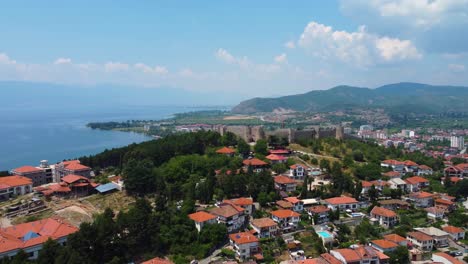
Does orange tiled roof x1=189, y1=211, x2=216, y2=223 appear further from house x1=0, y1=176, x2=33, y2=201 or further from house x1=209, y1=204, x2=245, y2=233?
house x1=0, y1=176, x2=33, y2=201

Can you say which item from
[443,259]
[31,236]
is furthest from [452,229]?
[31,236]

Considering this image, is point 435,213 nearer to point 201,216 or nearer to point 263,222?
point 263,222

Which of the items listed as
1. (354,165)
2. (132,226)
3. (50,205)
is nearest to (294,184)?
(354,165)

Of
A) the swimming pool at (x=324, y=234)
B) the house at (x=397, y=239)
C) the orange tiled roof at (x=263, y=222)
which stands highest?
the orange tiled roof at (x=263, y=222)

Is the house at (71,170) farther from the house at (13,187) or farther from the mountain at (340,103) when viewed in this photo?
the mountain at (340,103)

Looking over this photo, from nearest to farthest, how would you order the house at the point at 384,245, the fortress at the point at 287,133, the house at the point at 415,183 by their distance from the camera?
1. the house at the point at 384,245
2. the house at the point at 415,183
3. the fortress at the point at 287,133

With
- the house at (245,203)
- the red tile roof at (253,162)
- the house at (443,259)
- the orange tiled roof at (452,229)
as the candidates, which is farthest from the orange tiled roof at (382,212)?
the red tile roof at (253,162)
